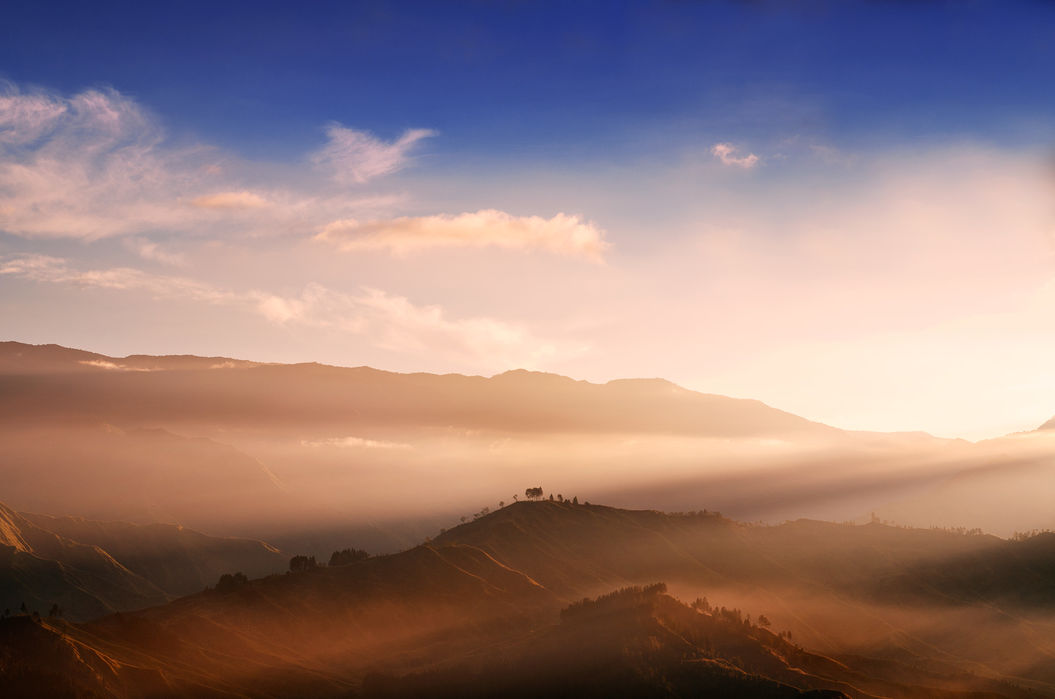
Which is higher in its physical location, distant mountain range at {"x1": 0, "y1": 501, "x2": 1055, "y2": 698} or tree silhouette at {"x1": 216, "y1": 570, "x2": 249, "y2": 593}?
tree silhouette at {"x1": 216, "y1": 570, "x2": 249, "y2": 593}

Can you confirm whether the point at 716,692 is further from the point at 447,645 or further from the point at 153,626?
the point at 153,626

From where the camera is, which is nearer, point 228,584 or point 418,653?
point 418,653

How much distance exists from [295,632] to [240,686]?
3381cm

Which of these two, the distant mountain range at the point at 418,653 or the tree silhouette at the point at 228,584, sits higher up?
the tree silhouette at the point at 228,584

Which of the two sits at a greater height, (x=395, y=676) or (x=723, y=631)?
(x=723, y=631)

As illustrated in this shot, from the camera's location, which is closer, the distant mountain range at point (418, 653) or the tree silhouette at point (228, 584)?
the distant mountain range at point (418, 653)

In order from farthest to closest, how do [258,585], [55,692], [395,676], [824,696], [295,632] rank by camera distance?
[258,585] < [295,632] < [395,676] < [824,696] < [55,692]

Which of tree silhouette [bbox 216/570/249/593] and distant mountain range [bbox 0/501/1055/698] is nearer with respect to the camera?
distant mountain range [bbox 0/501/1055/698]

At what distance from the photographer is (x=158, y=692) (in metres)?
131

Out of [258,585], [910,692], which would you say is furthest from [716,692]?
[258,585]

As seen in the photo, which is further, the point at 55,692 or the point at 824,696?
the point at 824,696

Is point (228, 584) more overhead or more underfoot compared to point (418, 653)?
more overhead

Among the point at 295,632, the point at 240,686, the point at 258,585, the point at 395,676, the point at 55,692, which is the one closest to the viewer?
the point at 55,692

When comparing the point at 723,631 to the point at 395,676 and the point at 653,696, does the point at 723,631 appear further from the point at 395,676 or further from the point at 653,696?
the point at 395,676
